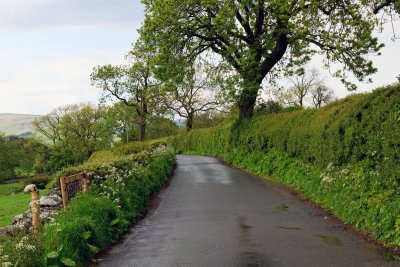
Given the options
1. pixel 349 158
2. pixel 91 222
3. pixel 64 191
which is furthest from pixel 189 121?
pixel 91 222

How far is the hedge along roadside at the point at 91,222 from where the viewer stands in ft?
22.9

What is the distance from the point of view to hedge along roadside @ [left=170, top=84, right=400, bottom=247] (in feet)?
30.3

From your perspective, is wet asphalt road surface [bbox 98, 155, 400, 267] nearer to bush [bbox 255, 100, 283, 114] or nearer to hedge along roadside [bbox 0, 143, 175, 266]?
hedge along roadside [bbox 0, 143, 175, 266]

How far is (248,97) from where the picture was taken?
28844 millimetres

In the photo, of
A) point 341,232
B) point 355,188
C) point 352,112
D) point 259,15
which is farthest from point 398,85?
point 259,15

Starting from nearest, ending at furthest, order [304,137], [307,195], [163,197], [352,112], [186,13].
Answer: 1. [352,112]
2. [307,195]
3. [163,197]
4. [304,137]
5. [186,13]

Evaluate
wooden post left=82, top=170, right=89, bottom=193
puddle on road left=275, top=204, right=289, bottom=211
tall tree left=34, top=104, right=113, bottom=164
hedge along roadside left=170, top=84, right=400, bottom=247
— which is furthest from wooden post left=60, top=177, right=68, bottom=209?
tall tree left=34, top=104, right=113, bottom=164

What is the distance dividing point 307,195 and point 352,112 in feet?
11.6

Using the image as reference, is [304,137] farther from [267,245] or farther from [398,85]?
[267,245]

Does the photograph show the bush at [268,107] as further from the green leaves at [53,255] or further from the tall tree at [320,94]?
the tall tree at [320,94]

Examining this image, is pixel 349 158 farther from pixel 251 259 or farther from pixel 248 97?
pixel 248 97

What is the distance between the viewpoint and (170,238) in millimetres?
9805

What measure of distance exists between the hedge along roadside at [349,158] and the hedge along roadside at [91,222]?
5893 millimetres

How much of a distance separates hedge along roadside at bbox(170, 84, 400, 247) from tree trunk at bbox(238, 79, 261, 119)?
5.25 m
